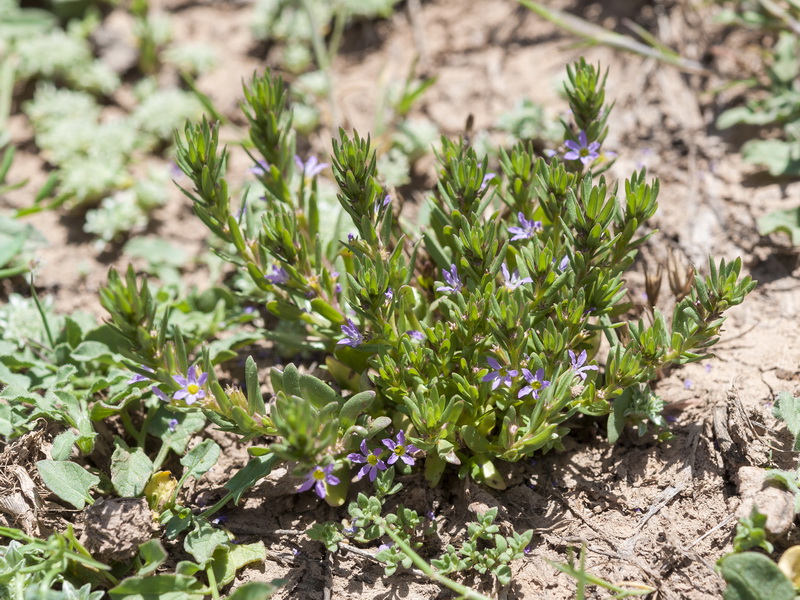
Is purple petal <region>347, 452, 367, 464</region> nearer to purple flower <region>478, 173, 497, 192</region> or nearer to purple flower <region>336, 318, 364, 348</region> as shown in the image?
purple flower <region>336, 318, 364, 348</region>

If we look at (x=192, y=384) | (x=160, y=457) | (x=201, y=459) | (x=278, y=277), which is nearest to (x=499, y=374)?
(x=278, y=277)

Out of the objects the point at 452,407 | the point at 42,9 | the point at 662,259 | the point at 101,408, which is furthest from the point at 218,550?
the point at 42,9

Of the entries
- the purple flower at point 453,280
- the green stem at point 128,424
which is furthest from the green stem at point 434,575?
the green stem at point 128,424

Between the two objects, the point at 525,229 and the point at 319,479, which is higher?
the point at 525,229

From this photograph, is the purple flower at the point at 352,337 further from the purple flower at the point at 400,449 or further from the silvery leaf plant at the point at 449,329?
the purple flower at the point at 400,449

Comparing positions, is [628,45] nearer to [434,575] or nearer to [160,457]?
[434,575]

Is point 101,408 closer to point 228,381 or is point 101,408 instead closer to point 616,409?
point 228,381

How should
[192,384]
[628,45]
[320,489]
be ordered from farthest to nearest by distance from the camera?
1. [628,45]
2. [192,384]
3. [320,489]
